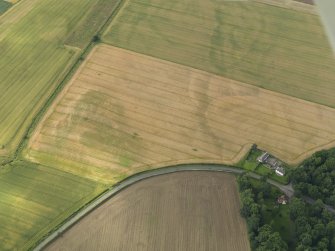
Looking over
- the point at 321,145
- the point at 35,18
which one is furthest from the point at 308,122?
the point at 35,18

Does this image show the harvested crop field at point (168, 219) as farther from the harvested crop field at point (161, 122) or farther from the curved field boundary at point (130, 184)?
the harvested crop field at point (161, 122)

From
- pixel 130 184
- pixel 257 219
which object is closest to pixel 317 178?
pixel 257 219

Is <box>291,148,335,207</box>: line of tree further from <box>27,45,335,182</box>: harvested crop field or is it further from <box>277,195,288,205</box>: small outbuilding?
<box>27,45,335,182</box>: harvested crop field

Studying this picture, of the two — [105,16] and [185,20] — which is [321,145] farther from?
[105,16]

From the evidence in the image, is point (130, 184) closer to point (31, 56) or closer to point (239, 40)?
point (31, 56)

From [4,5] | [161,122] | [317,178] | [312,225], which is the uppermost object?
[4,5]
